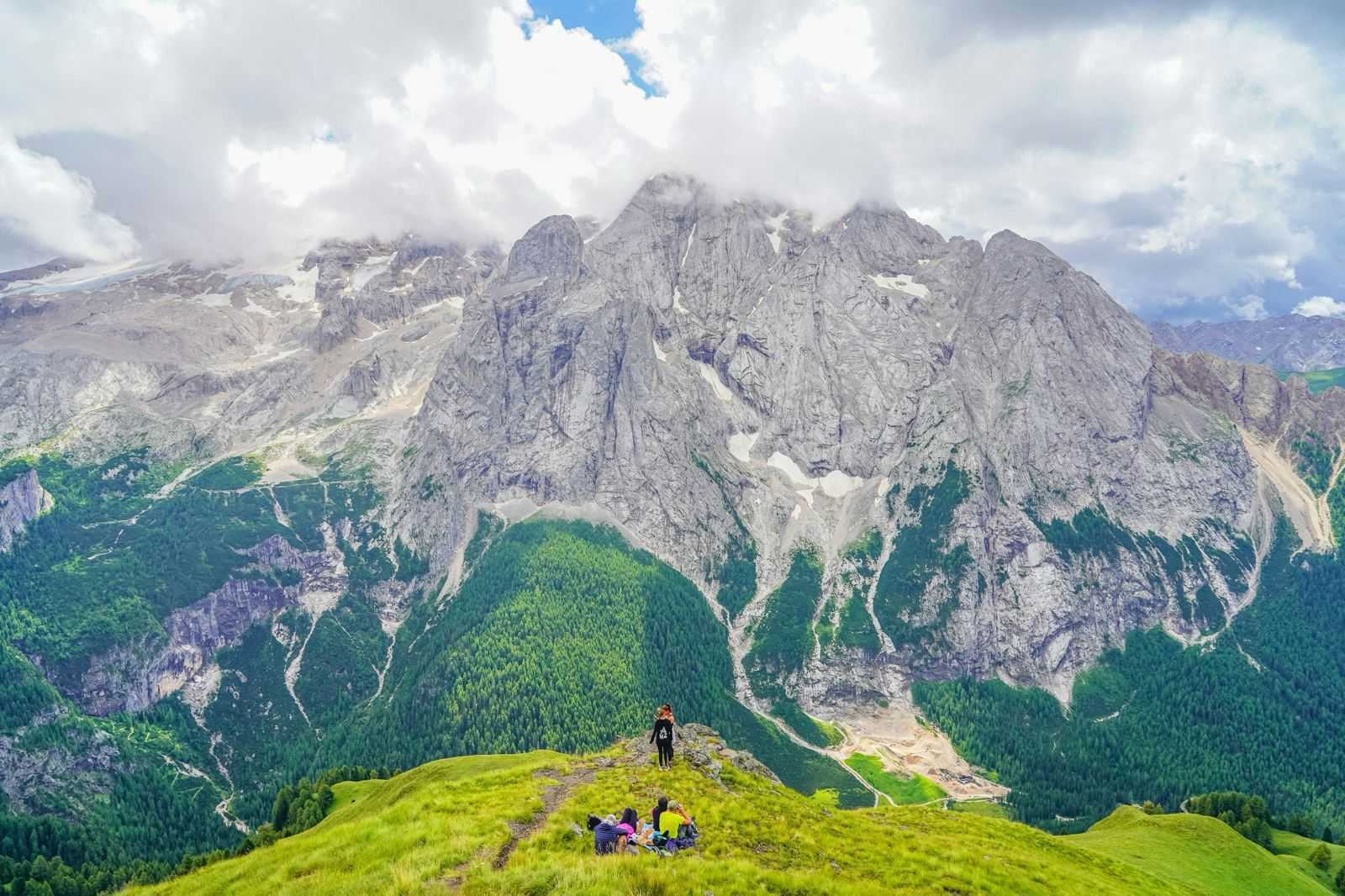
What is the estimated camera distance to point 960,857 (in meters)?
32.4

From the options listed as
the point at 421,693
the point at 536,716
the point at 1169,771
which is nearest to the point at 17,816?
the point at 421,693

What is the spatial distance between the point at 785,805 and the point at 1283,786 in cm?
20371

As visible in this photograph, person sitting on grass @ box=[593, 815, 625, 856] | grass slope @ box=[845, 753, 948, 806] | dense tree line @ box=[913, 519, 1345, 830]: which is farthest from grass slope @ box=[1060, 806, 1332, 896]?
dense tree line @ box=[913, 519, 1345, 830]

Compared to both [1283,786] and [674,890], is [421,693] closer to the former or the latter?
[674,890]

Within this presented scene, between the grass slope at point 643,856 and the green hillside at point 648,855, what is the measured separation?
0.08 meters

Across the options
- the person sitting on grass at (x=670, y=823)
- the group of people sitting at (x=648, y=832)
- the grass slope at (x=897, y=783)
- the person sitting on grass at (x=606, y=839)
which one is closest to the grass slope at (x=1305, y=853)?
the grass slope at (x=897, y=783)

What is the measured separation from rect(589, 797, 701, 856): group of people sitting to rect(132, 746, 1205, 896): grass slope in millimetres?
797

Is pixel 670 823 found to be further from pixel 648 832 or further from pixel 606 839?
pixel 606 839

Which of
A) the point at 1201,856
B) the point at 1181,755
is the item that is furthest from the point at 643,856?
the point at 1181,755

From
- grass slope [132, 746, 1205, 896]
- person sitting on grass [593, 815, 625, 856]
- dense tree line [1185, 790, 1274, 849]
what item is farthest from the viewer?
dense tree line [1185, 790, 1274, 849]

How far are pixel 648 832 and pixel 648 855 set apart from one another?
8.52 ft

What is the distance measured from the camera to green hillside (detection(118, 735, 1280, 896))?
20.6m

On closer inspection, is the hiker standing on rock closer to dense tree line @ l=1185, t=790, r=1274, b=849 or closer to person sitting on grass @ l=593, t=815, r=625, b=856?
person sitting on grass @ l=593, t=815, r=625, b=856

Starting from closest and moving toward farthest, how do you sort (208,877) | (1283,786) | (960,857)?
1. (208,877)
2. (960,857)
3. (1283,786)
